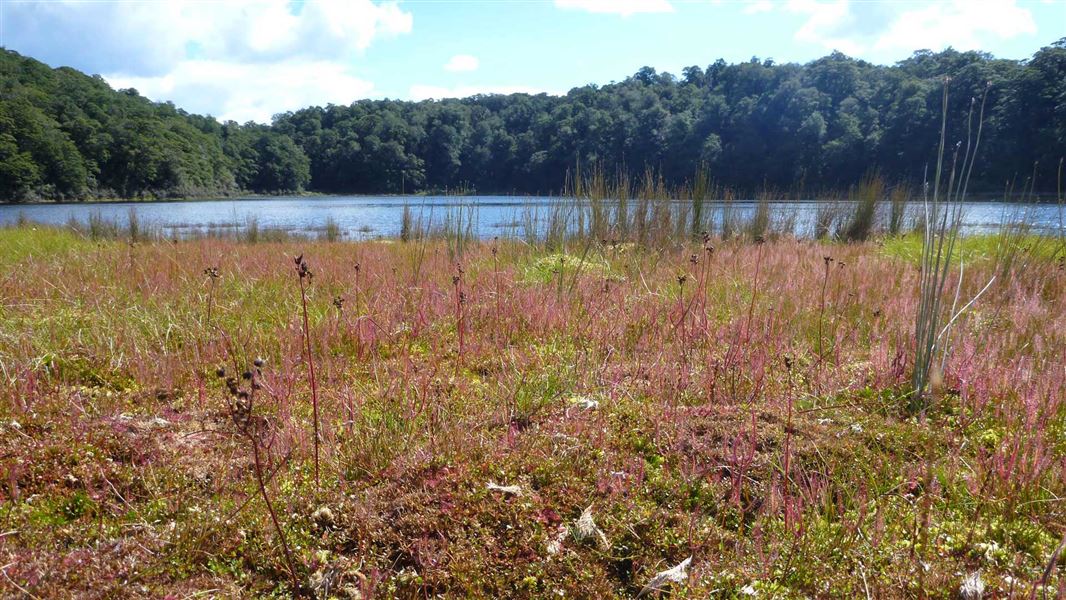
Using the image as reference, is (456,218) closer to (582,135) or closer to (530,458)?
(530,458)

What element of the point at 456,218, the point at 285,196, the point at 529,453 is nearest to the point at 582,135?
the point at 456,218

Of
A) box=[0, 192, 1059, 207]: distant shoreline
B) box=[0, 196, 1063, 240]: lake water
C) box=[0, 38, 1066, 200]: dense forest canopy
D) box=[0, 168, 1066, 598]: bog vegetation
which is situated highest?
box=[0, 38, 1066, 200]: dense forest canopy

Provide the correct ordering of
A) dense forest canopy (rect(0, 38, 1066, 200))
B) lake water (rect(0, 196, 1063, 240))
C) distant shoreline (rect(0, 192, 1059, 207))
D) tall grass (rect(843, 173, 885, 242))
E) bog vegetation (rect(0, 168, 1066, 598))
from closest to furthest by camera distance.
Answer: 1. bog vegetation (rect(0, 168, 1066, 598))
2. lake water (rect(0, 196, 1063, 240))
3. tall grass (rect(843, 173, 885, 242))
4. distant shoreline (rect(0, 192, 1059, 207))
5. dense forest canopy (rect(0, 38, 1066, 200))

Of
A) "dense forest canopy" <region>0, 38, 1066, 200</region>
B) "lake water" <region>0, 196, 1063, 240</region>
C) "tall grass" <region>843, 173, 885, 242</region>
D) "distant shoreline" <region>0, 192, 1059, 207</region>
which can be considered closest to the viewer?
"lake water" <region>0, 196, 1063, 240</region>

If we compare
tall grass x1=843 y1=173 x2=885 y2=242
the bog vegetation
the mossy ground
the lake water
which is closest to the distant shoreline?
the lake water

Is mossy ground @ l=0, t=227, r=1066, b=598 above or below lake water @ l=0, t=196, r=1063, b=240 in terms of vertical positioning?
below

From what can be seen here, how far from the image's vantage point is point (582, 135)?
41.8 metres

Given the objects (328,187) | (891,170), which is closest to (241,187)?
(328,187)

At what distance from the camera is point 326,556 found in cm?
172

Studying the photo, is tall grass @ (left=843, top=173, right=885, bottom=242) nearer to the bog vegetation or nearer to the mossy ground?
the bog vegetation

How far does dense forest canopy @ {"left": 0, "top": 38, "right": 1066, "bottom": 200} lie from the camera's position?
3019 centimetres

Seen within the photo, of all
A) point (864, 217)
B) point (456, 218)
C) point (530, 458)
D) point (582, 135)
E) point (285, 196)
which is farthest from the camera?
point (285, 196)

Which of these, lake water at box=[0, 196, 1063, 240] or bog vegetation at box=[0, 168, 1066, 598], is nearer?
bog vegetation at box=[0, 168, 1066, 598]

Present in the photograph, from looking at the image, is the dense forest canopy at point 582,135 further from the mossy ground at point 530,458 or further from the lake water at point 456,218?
the mossy ground at point 530,458
